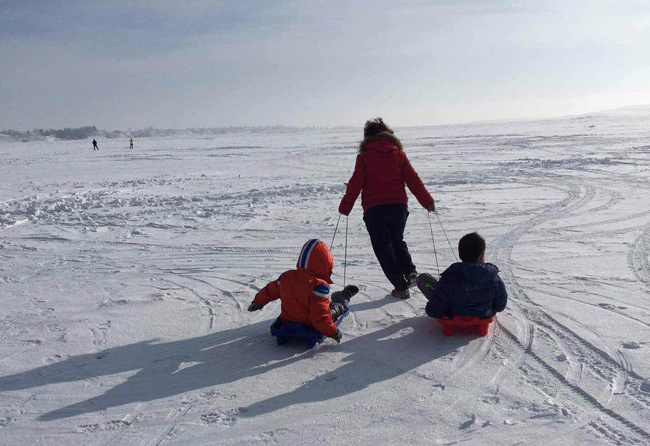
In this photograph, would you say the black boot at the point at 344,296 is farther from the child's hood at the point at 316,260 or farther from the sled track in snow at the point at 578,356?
the sled track in snow at the point at 578,356

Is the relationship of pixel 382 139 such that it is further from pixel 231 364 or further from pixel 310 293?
pixel 231 364

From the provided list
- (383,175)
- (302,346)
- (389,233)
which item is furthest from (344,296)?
(383,175)

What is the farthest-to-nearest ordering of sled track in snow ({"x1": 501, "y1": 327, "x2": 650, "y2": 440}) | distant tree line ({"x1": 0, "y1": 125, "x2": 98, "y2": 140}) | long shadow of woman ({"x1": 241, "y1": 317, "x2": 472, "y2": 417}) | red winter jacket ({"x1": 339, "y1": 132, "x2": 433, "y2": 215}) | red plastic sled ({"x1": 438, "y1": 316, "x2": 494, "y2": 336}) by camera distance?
distant tree line ({"x1": 0, "y1": 125, "x2": 98, "y2": 140}) < red winter jacket ({"x1": 339, "y1": 132, "x2": 433, "y2": 215}) < red plastic sled ({"x1": 438, "y1": 316, "x2": 494, "y2": 336}) < long shadow of woman ({"x1": 241, "y1": 317, "x2": 472, "y2": 417}) < sled track in snow ({"x1": 501, "y1": 327, "x2": 650, "y2": 440})

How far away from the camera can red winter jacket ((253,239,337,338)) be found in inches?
158

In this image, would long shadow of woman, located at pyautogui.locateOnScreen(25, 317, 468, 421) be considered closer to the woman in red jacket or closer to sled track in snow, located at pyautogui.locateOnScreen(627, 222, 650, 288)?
the woman in red jacket

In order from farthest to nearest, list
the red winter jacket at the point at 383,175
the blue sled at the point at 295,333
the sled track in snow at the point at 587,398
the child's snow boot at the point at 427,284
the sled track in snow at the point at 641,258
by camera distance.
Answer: the sled track in snow at the point at 641,258 < the red winter jacket at the point at 383,175 < the child's snow boot at the point at 427,284 < the blue sled at the point at 295,333 < the sled track in snow at the point at 587,398

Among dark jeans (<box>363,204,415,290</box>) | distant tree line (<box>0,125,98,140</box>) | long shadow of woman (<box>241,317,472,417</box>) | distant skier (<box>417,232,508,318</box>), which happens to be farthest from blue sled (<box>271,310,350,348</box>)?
distant tree line (<box>0,125,98,140</box>)

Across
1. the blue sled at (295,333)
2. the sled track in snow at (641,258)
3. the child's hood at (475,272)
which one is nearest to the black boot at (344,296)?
the blue sled at (295,333)

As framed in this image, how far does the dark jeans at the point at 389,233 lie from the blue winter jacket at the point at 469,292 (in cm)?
104

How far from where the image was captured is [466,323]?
424 cm

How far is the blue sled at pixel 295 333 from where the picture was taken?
4.11m

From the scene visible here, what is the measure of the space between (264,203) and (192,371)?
800 centimetres

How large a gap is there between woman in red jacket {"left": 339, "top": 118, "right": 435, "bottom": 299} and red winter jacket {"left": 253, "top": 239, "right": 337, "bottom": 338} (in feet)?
4.24

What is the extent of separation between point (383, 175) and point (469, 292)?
5.22 ft
